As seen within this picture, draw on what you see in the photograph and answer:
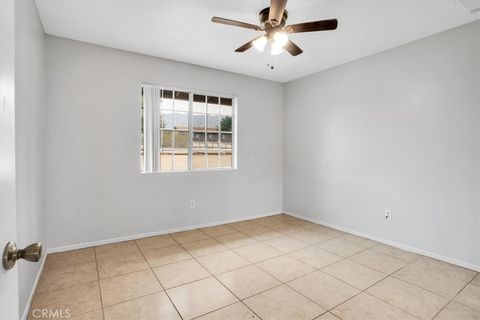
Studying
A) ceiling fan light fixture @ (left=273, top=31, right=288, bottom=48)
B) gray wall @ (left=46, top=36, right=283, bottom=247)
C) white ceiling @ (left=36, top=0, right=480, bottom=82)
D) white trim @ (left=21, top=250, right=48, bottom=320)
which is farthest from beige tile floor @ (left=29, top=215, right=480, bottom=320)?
white ceiling @ (left=36, top=0, right=480, bottom=82)

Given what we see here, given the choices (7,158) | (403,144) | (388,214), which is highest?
(403,144)

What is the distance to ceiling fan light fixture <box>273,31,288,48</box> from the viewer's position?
2203mm

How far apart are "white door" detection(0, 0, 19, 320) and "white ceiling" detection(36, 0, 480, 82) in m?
1.94

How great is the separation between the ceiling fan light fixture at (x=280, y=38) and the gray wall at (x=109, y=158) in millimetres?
1889

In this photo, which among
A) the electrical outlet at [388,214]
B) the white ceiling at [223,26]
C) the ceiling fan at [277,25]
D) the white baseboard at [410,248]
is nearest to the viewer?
the ceiling fan at [277,25]

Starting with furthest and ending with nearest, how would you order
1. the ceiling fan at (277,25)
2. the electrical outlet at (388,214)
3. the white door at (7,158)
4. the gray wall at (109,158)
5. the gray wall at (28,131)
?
1. the electrical outlet at (388,214)
2. the gray wall at (109,158)
3. the ceiling fan at (277,25)
4. the gray wall at (28,131)
5. the white door at (7,158)

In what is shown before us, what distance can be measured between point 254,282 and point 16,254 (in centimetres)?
203

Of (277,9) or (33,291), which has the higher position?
(277,9)

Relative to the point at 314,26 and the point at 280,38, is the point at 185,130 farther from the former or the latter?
the point at 314,26

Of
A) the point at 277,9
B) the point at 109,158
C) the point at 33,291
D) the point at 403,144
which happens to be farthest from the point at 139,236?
the point at 403,144

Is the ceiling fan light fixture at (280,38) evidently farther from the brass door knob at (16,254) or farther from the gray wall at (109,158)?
the brass door knob at (16,254)

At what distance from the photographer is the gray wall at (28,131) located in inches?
68.0

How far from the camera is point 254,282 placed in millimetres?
2338

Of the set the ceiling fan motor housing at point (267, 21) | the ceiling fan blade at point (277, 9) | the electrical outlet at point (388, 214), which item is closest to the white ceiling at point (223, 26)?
the ceiling fan motor housing at point (267, 21)
